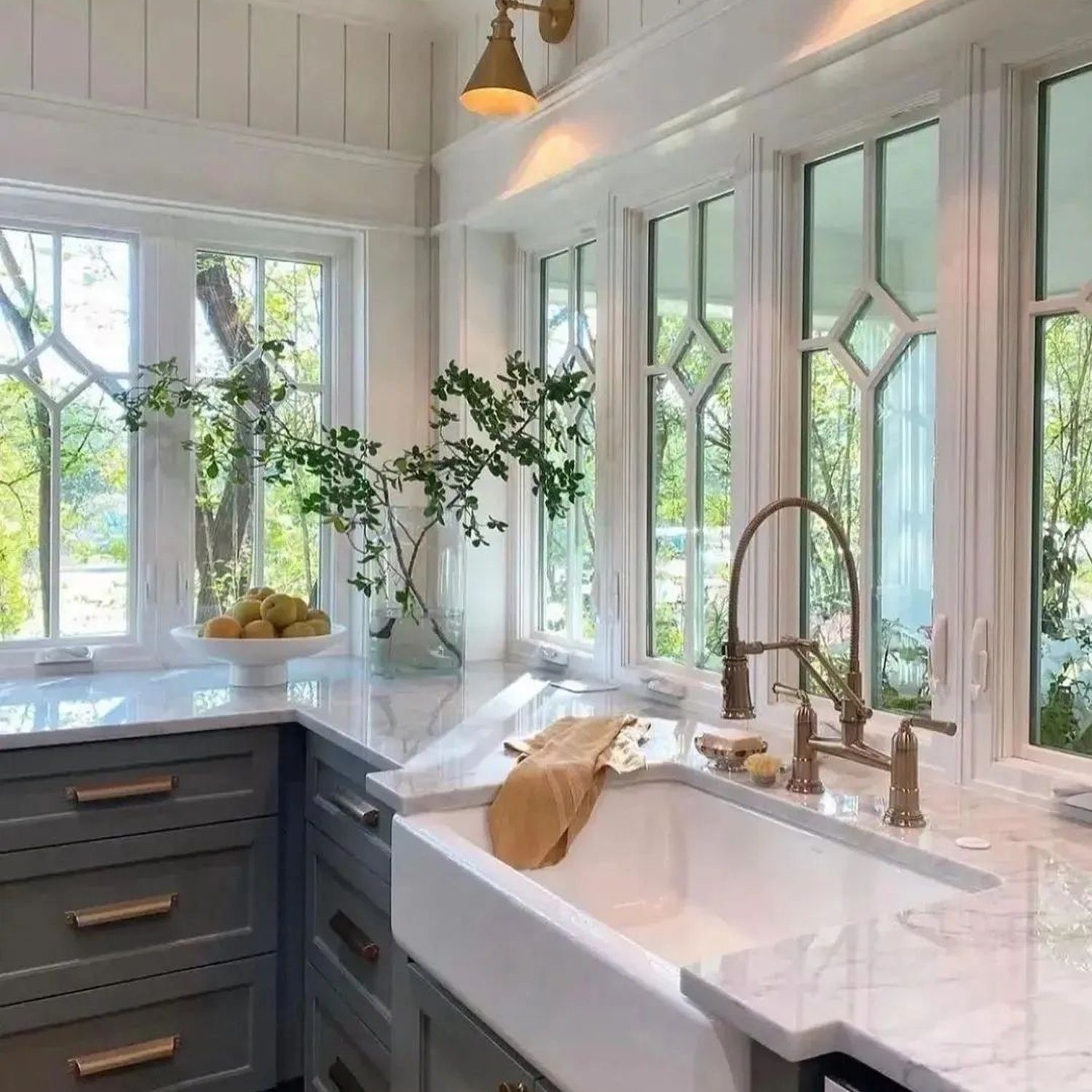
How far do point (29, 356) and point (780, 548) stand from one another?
5.84 feet

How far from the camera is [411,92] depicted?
9.84ft

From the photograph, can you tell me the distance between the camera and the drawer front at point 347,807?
192 centimetres

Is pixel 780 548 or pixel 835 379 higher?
pixel 835 379

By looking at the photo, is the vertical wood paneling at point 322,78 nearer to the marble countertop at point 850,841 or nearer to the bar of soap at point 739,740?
the marble countertop at point 850,841

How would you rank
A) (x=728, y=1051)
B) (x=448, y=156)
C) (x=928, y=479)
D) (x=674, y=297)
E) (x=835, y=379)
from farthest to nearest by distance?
(x=448, y=156) < (x=674, y=297) < (x=835, y=379) < (x=928, y=479) < (x=728, y=1051)

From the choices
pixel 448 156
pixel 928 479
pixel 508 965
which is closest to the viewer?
pixel 508 965

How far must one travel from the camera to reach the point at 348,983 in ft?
6.79

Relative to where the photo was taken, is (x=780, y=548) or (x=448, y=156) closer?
(x=780, y=548)

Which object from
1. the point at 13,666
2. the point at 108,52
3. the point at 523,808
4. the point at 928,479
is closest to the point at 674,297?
the point at 928,479

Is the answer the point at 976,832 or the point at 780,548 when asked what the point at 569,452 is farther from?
the point at 976,832

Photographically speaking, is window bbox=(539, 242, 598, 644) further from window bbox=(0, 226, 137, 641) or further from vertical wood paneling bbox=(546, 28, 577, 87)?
window bbox=(0, 226, 137, 641)

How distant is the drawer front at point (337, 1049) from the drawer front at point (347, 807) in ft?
A: 0.97

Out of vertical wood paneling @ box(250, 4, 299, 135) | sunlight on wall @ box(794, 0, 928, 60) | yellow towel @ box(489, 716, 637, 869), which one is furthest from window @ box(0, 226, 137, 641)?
sunlight on wall @ box(794, 0, 928, 60)

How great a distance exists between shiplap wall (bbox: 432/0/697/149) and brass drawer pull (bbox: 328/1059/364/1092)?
1.96 meters
